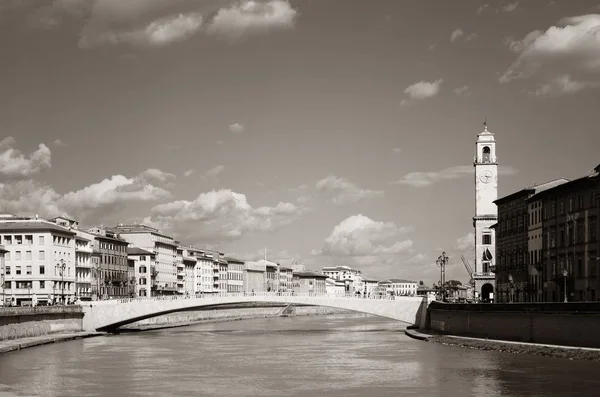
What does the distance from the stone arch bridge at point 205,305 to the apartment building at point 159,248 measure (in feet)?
202

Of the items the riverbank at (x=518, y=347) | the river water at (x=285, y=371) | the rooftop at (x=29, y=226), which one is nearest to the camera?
the river water at (x=285, y=371)

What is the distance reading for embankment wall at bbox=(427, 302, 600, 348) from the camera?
61312 millimetres

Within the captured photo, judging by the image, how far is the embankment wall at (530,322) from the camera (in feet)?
201

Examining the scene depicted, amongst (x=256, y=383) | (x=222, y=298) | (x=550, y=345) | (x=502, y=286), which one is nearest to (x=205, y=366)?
(x=256, y=383)

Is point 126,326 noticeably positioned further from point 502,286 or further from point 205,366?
point 205,366

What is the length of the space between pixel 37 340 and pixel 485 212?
60644 millimetres

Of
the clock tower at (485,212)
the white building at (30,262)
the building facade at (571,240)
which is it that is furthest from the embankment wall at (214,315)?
the building facade at (571,240)

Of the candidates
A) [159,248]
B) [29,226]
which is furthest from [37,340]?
[159,248]

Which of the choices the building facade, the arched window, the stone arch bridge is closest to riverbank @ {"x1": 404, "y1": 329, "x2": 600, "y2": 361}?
the building facade

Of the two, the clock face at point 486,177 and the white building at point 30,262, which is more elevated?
the clock face at point 486,177

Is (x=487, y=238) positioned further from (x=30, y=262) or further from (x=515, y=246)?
(x=30, y=262)

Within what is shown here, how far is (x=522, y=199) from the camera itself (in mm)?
101250

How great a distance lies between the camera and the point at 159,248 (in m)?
172

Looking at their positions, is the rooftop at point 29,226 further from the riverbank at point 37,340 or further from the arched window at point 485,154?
the arched window at point 485,154
